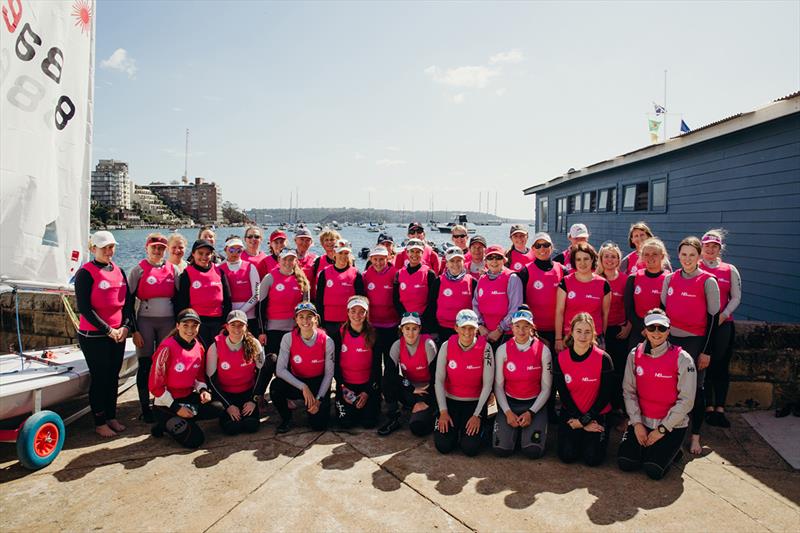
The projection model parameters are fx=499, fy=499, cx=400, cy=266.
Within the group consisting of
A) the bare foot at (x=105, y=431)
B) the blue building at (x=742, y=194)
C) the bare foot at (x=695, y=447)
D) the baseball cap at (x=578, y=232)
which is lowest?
the bare foot at (x=105, y=431)

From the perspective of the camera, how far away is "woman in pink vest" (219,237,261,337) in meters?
5.65

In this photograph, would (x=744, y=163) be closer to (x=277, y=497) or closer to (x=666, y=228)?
(x=666, y=228)

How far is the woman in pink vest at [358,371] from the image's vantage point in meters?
5.07

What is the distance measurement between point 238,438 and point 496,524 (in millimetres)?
2620

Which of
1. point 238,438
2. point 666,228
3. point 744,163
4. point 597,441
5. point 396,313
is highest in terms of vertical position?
point 744,163

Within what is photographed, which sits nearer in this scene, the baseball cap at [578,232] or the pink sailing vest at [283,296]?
the pink sailing vest at [283,296]

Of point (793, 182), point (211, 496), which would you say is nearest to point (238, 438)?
point (211, 496)

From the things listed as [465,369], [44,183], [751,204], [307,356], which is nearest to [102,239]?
[44,183]

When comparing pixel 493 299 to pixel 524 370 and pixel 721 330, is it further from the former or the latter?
pixel 721 330

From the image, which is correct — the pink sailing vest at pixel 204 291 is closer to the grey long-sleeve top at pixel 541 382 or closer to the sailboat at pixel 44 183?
the sailboat at pixel 44 183

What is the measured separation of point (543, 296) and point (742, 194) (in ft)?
16.4

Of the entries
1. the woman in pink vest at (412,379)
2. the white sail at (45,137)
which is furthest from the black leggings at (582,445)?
the white sail at (45,137)

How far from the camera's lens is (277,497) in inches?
141

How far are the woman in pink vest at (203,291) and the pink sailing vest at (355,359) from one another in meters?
1.46
